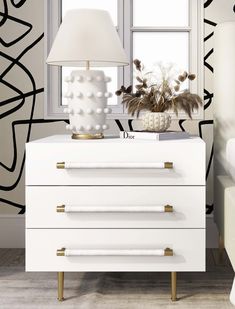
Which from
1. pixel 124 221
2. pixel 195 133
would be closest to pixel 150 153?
pixel 124 221

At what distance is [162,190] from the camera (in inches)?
86.0

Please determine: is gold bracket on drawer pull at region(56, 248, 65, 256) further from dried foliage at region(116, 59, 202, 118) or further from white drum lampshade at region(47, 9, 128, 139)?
dried foliage at region(116, 59, 202, 118)

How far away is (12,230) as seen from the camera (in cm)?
312

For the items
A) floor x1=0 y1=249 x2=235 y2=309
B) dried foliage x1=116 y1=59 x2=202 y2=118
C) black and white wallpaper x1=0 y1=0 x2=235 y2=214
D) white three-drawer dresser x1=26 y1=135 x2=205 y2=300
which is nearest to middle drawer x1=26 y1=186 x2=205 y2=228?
white three-drawer dresser x1=26 y1=135 x2=205 y2=300

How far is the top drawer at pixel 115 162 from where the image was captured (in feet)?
7.12

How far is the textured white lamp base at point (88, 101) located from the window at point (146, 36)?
68 cm

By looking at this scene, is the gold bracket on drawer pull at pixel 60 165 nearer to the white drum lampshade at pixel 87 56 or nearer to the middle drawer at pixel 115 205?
the middle drawer at pixel 115 205

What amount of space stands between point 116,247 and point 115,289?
31 centimetres

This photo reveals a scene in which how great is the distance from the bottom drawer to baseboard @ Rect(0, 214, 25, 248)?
3.03 ft

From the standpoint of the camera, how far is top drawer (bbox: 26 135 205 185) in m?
2.17

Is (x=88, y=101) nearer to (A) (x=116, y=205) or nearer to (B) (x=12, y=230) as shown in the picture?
(A) (x=116, y=205)

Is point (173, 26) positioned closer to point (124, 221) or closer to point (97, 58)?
point (97, 58)

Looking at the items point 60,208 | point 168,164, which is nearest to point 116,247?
point 60,208

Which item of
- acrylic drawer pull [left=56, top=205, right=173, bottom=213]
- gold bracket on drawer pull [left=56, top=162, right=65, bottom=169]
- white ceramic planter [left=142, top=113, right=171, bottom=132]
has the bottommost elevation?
acrylic drawer pull [left=56, top=205, right=173, bottom=213]
